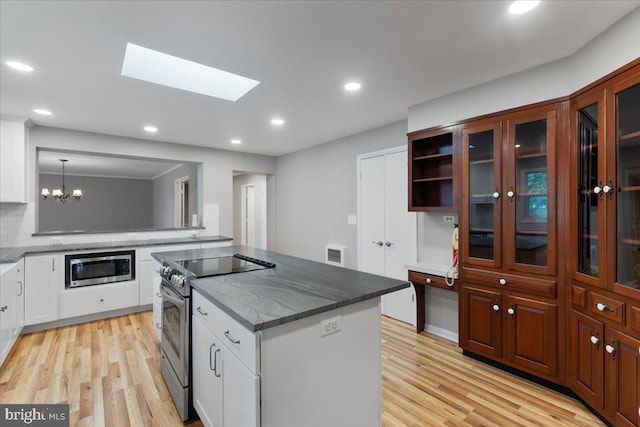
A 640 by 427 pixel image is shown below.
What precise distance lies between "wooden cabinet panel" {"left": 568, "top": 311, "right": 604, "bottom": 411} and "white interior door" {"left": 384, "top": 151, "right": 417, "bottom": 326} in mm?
1615

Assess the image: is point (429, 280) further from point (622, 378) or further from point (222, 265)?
point (222, 265)

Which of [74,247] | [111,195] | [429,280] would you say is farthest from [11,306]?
[111,195]

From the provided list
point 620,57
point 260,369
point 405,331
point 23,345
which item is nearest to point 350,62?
point 620,57

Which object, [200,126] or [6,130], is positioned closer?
[6,130]

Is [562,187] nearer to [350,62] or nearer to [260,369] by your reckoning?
[350,62]

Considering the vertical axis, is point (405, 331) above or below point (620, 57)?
below

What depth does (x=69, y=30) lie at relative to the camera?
187 centimetres

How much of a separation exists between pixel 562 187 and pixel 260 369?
240cm

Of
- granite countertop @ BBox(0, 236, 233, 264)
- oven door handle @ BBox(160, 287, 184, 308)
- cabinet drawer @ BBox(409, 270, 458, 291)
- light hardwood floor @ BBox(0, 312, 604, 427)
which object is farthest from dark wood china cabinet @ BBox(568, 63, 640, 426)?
granite countertop @ BBox(0, 236, 233, 264)

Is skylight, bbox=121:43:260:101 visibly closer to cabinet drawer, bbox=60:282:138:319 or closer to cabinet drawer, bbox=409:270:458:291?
cabinet drawer, bbox=409:270:458:291

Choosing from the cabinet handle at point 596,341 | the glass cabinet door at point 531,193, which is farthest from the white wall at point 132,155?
the cabinet handle at point 596,341

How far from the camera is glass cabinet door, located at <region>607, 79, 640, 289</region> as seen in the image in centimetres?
176

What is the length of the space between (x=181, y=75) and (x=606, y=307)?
364 cm

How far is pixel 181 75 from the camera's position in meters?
2.76
